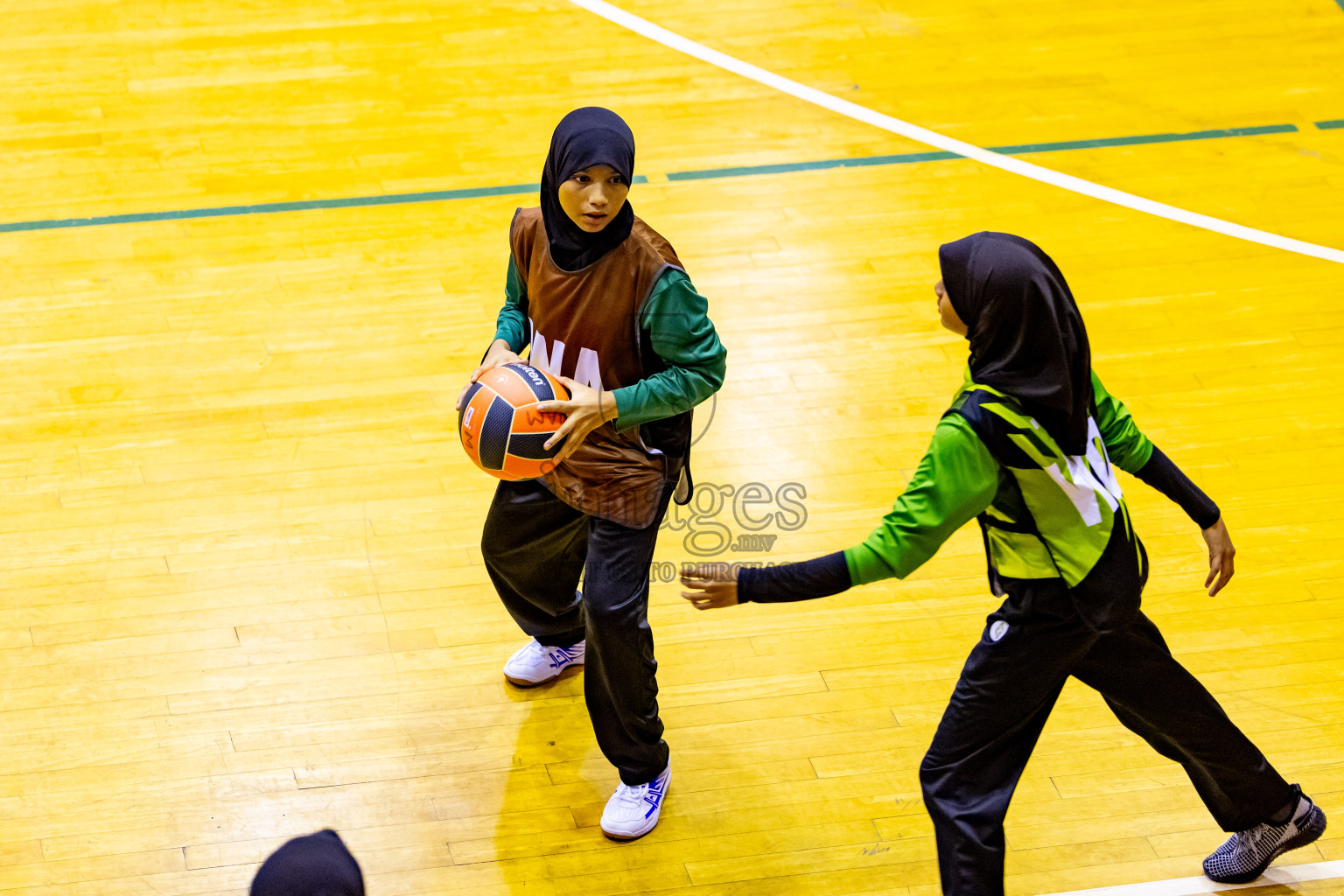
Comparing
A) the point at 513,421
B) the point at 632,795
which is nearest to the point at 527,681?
the point at 632,795

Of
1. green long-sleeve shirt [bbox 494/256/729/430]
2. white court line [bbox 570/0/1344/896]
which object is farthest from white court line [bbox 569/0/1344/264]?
green long-sleeve shirt [bbox 494/256/729/430]

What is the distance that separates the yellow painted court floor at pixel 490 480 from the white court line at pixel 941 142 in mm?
81

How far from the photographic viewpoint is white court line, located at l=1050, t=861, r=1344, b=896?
3631mm

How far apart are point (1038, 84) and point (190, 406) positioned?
4551 millimetres

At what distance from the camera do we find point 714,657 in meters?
4.32

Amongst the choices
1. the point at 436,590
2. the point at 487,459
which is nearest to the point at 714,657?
the point at 436,590

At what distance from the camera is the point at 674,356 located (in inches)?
133

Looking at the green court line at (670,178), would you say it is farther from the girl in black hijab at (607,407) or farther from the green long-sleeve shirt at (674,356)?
the green long-sleeve shirt at (674,356)

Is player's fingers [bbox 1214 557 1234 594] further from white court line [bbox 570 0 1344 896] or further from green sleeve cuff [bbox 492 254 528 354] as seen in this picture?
white court line [bbox 570 0 1344 896]

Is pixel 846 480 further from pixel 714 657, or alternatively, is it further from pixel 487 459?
pixel 487 459

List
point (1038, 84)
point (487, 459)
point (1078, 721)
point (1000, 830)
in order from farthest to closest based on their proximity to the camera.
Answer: point (1038, 84) → point (1078, 721) → point (487, 459) → point (1000, 830)

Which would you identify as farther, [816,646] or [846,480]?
[846,480]

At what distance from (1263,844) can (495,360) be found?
7.81ft

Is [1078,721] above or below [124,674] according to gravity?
above
